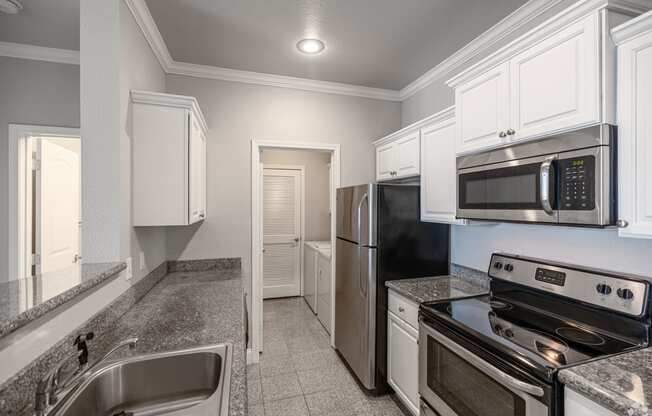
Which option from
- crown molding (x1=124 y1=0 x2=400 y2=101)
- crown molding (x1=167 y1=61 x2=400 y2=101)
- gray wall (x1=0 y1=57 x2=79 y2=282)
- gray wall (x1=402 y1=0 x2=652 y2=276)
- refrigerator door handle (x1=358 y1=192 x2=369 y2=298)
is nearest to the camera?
gray wall (x1=402 y1=0 x2=652 y2=276)

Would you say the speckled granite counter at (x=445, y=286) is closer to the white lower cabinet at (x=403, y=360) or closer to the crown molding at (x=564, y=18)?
the white lower cabinet at (x=403, y=360)

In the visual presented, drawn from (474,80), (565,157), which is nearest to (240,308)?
(565,157)

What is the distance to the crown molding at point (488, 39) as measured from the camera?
71.1 inches

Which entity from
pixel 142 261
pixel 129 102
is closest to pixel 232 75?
pixel 129 102

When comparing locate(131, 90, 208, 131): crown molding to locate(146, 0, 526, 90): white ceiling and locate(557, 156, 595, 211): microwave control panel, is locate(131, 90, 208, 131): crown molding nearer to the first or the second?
locate(146, 0, 526, 90): white ceiling

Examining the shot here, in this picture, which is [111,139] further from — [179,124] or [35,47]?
[35,47]

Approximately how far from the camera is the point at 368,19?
2.00m

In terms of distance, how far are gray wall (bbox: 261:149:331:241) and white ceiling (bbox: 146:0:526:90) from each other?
2.06 m

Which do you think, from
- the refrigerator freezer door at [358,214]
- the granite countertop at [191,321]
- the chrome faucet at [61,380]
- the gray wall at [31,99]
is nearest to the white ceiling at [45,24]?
the gray wall at [31,99]

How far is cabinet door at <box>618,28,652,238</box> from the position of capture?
1.07m

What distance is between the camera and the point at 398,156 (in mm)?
2707

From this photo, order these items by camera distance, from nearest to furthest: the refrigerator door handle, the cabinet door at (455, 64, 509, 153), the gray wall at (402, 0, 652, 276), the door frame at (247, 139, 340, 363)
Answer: the gray wall at (402, 0, 652, 276) < the cabinet door at (455, 64, 509, 153) < the refrigerator door handle < the door frame at (247, 139, 340, 363)

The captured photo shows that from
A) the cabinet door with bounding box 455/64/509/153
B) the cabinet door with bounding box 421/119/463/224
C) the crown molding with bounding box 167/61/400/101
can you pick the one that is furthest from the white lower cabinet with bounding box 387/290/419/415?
the crown molding with bounding box 167/61/400/101

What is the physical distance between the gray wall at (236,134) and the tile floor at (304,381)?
36.5 inches
